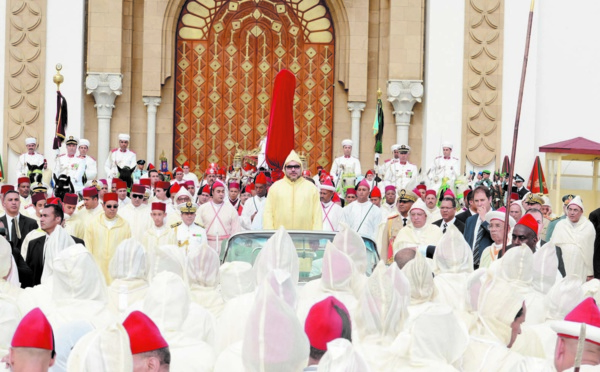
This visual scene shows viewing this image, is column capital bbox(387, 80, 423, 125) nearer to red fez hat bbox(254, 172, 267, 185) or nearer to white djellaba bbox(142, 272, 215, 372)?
red fez hat bbox(254, 172, 267, 185)

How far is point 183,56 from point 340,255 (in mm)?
16880

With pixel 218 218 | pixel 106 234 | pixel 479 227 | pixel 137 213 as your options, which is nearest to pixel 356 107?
pixel 218 218

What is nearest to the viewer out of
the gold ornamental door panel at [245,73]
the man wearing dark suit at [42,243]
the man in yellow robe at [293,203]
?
the man wearing dark suit at [42,243]

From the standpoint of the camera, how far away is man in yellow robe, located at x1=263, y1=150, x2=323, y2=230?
12.3 meters

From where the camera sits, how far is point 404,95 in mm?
21516

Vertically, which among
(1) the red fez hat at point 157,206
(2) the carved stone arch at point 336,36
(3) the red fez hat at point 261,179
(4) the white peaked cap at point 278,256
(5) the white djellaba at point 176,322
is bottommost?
(5) the white djellaba at point 176,322

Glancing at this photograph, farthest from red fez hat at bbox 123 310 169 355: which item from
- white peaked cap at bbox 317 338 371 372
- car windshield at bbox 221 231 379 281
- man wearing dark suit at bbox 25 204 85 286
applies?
man wearing dark suit at bbox 25 204 85 286

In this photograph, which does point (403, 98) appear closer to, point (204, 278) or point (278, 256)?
point (204, 278)

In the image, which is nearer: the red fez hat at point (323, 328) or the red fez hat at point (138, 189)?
the red fez hat at point (323, 328)

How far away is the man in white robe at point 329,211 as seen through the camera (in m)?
14.2

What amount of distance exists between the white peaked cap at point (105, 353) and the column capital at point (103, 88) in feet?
60.0

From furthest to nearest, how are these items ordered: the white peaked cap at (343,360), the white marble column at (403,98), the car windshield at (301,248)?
the white marble column at (403,98) < the car windshield at (301,248) < the white peaked cap at (343,360)

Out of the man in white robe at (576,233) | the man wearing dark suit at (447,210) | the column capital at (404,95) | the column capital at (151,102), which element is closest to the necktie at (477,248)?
the man wearing dark suit at (447,210)

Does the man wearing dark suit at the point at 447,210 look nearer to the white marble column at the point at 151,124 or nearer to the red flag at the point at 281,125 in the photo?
the red flag at the point at 281,125
